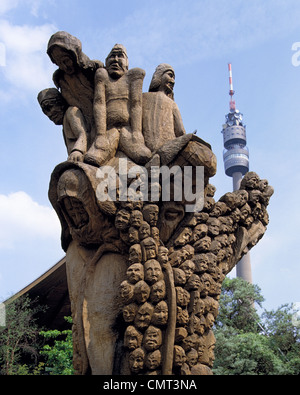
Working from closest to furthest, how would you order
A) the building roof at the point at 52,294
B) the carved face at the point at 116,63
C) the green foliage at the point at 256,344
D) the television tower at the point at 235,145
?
the carved face at the point at 116,63 → the green foliage at the point at 256,344 → the building roof at the point at 52,294 → the television tower at the point at 235,145

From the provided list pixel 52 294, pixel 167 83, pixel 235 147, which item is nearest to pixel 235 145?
pixel 235 147

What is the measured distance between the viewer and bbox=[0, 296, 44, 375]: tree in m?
14.7

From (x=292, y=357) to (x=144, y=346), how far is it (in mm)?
12812

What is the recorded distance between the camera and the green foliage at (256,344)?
14.6 m

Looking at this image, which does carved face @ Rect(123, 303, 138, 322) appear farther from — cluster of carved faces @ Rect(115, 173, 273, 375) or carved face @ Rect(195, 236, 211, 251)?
carved face @ Rect(195, 236, 211, 251)

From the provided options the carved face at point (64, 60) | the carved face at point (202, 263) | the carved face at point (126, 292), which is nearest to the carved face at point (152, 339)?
the carved face at point (126, 292)

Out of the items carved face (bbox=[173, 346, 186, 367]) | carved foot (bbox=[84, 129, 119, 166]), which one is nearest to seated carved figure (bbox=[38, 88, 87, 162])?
carved foot (bbox=[84, 129, 119, 166])

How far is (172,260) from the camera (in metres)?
4.42

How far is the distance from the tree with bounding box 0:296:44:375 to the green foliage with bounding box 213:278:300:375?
6.09 meters

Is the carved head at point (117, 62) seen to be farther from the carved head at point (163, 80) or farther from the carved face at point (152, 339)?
the carved face at point (152, 339)

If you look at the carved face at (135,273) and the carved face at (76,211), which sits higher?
the carved face at (76,211)

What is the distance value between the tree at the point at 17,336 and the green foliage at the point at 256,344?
6086 millimetres
